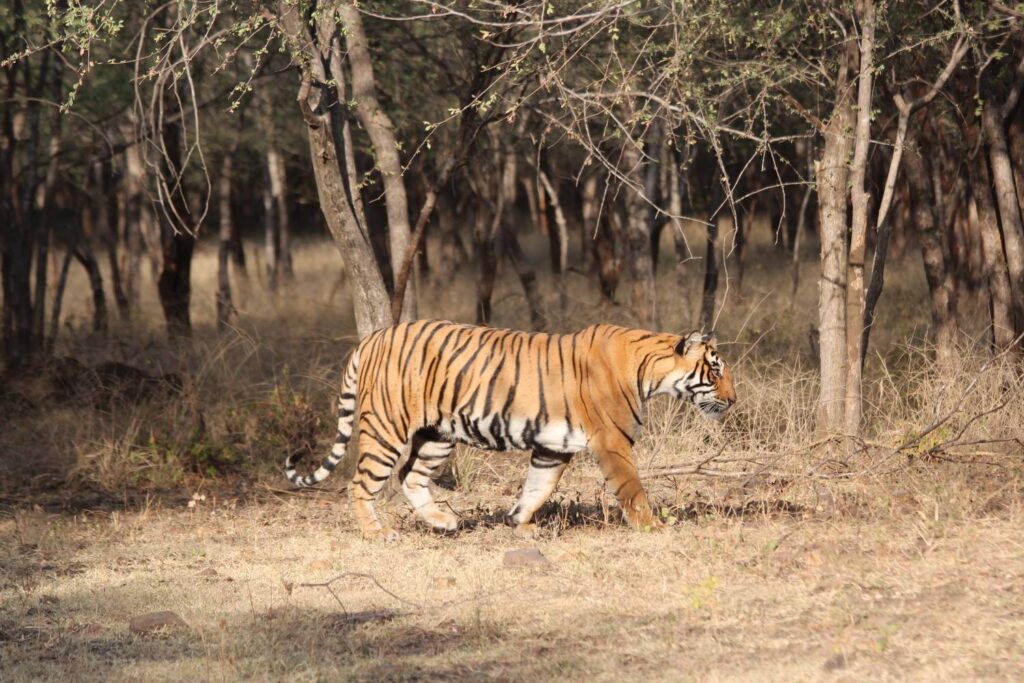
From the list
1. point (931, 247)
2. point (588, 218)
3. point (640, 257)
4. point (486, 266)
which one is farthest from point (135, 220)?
point (931, 247)

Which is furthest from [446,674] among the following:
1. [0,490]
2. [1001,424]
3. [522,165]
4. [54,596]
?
[522,165]

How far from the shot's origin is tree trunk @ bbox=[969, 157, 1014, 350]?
401 inches

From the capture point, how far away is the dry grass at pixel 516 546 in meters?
5.27

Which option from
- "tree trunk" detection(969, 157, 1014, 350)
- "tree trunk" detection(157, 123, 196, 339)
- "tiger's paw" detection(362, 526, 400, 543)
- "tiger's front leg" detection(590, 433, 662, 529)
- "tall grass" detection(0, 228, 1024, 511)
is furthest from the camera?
"tree trunk" detection(157, 123, 196, 339)

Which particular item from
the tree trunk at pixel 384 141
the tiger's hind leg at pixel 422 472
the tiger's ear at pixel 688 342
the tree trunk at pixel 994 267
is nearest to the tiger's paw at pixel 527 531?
the tiger's hind leg at pixel 422 472

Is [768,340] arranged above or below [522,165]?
below

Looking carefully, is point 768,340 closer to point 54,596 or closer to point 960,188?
point 960,188

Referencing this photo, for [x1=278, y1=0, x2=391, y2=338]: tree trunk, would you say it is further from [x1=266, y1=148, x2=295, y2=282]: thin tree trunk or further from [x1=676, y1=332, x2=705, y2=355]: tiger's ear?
[x1=266, y1=148, x2=295, y2=282]: thin tree trunk

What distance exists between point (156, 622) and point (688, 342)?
3.46 metres

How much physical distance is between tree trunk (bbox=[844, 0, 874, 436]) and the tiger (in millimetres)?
1718

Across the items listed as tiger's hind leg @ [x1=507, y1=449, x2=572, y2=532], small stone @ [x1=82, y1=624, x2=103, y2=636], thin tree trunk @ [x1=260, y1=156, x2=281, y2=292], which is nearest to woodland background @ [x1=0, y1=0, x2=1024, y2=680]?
small stone @ [x1=82, y1=624, x2=103, y2=636]

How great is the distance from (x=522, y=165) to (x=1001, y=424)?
934 inches

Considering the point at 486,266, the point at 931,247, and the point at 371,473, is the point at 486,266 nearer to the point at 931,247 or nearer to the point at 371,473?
the point at 931,247

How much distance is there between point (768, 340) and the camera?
46.8 feet
